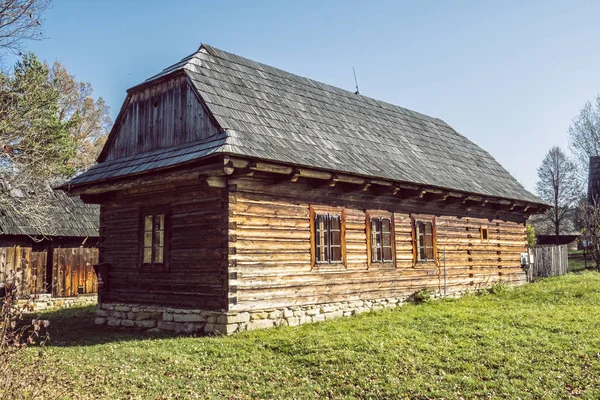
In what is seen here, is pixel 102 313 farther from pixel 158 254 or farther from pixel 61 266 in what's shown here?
pixel 61 266

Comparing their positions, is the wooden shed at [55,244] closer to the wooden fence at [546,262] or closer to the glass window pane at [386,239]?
the glass window pane at [386,239]

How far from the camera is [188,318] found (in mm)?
10953

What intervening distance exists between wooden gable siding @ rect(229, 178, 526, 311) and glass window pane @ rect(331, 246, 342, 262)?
21cm

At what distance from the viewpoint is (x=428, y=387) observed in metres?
6.82

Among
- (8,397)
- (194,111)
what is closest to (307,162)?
(194,111)

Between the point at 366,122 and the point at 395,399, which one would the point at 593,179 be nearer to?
the point at 366,122

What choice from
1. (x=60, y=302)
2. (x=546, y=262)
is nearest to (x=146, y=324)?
(x=60, y=302)

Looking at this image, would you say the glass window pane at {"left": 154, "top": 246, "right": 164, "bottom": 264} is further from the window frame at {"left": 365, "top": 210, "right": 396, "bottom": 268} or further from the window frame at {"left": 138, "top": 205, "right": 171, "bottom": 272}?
the window frame at {"left": 365, "top": 210, "right": 396, "bottom": 268}

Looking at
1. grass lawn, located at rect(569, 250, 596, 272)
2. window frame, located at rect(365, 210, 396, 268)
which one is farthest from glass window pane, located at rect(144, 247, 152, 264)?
grass lawn, located at rect(569, 250, 596, 272)

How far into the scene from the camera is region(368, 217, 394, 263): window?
13.6 meters

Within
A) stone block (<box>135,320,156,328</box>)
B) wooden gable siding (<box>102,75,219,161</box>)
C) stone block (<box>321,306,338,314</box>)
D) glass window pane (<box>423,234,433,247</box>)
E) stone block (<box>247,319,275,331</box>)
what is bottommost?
stone block (<box>135,320,156,328</box>)

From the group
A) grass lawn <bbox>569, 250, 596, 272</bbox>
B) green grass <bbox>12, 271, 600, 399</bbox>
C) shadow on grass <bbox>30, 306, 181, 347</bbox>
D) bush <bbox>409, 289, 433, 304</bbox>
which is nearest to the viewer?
green grass <bbox>12, 271, 600, 399</bbox>

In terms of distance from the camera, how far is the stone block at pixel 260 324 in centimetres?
1052

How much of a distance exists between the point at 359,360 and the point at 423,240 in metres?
7.88
